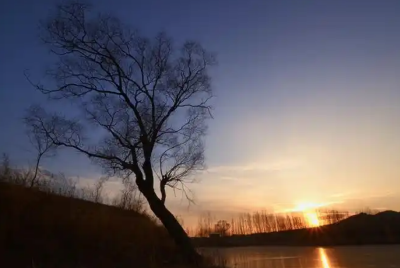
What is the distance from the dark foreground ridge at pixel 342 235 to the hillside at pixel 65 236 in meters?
28.4

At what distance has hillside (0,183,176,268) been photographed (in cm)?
1333

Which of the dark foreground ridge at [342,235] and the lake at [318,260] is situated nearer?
the lake at [318,260]

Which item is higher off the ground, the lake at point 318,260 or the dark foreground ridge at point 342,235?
the dark foreground ridge at point 342,235

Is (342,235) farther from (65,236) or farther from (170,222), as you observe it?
(65,236)

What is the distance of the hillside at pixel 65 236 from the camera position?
1333 centimetres

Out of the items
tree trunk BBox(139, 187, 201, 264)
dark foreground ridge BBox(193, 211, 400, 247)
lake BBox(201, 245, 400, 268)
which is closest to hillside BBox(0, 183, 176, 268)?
tree trunk BBox(139, 187, 201, 264)

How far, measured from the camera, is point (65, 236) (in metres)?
14.9

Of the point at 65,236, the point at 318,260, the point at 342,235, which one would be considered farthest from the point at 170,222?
the point at 342,235

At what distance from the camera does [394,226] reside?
52.9m

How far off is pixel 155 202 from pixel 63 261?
5.31 m

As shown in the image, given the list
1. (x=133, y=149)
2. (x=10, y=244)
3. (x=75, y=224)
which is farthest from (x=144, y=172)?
(x=10, y=244)

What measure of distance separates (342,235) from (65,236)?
46.0 metres

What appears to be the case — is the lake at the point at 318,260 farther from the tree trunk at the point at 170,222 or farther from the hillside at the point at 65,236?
the hillside at the point at 65,236

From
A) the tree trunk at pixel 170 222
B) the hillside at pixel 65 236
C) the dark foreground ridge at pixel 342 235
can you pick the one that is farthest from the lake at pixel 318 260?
the dark foreground ridge at pixel 342 235
